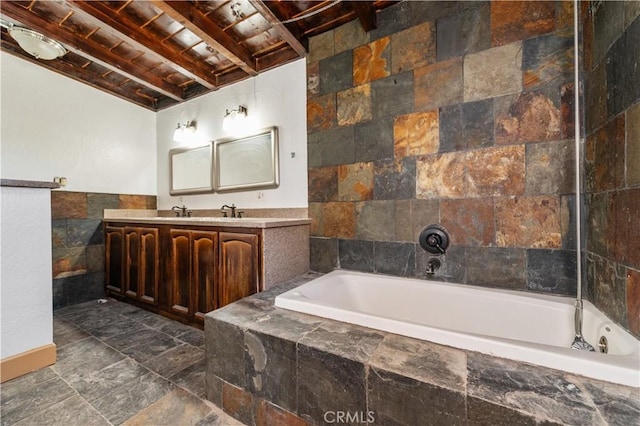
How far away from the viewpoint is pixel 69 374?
150 centimetres

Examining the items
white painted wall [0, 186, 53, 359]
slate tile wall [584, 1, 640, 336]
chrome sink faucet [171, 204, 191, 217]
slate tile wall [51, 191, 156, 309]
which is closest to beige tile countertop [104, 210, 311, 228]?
slate tile wall [51, 191, 156, 309]

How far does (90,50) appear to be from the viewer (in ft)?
7.59

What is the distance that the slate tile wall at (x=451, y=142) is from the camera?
4.82ft

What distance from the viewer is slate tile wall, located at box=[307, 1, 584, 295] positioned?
57.8 inches

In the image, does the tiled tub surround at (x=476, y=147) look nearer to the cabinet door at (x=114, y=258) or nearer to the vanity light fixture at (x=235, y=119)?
the vanity light fixture at (x=235, y=119)

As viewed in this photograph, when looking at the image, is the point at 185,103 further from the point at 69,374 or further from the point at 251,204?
the point at 69,374

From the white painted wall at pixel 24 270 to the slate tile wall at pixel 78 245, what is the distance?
52.3 inches

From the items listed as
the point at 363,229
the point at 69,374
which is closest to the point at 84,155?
the point at 69,374

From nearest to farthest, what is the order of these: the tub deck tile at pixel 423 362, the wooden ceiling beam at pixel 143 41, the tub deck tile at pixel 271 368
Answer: the tub deck tile at pixel 423 362
the tub deck tile at pixel 271 368
the wooden ceiling beam at pixel 143 41

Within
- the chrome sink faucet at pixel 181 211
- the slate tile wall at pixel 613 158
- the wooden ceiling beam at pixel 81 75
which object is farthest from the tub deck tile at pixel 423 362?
the wooden ceiling beam at pixel 81 75

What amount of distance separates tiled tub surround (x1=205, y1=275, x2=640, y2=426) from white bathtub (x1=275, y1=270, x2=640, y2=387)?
1.5 inches

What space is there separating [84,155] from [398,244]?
11.3 feet

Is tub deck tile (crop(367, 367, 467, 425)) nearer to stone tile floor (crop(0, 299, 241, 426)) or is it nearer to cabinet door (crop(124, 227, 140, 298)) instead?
stone tile floor (crop(0, 299, 241, 426))

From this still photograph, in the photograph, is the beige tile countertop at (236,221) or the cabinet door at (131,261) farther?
the cabinet door at (131,261)
